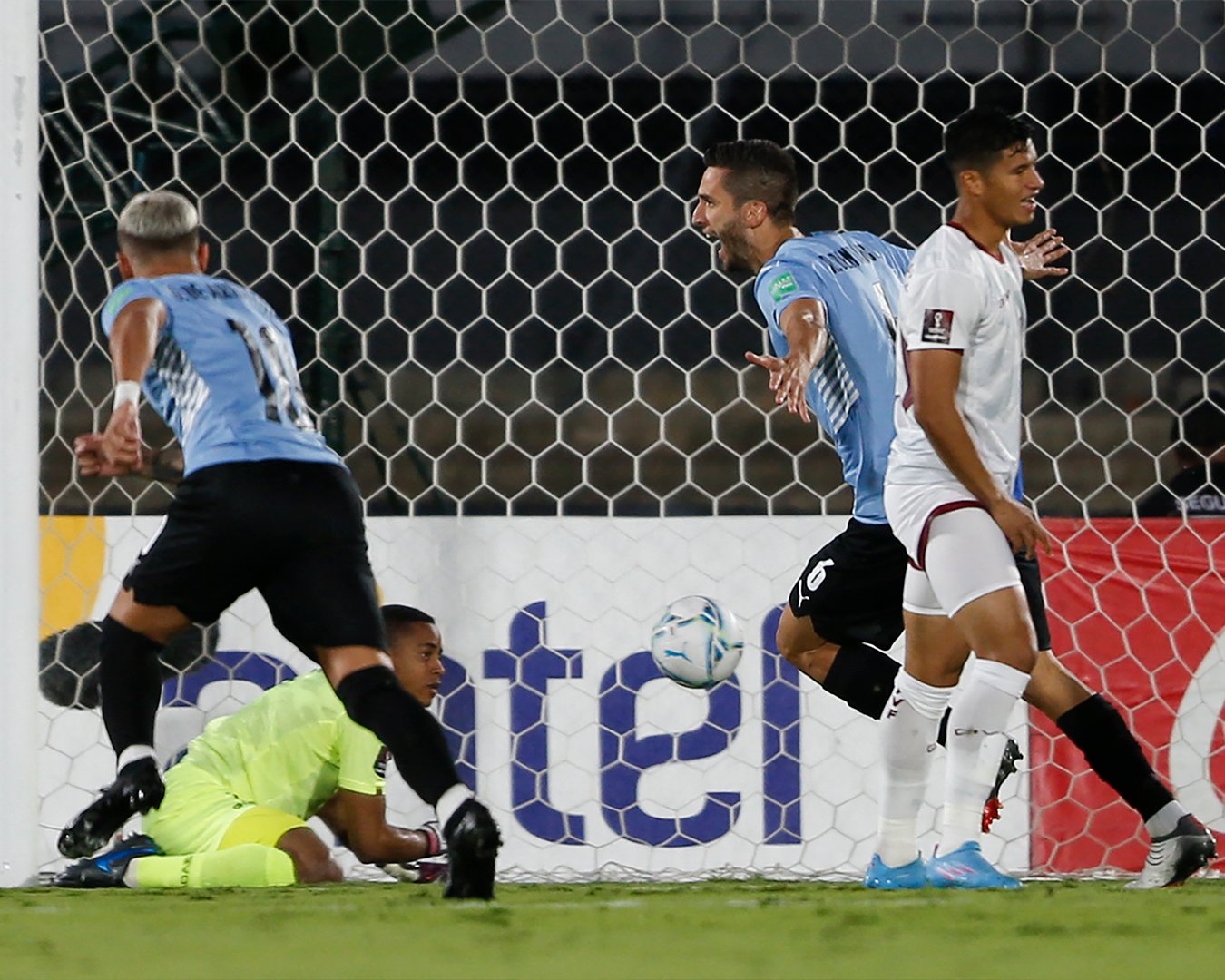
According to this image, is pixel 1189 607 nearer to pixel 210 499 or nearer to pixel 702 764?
pixel 702 764

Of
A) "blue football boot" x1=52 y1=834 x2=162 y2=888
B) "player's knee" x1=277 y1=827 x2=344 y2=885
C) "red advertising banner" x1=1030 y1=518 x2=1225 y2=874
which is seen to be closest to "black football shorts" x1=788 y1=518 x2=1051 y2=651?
"red advertising banner" x1=1030 y1=518 x2=1225 y2=874

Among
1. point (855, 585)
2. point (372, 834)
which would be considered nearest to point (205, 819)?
point (372, 834)

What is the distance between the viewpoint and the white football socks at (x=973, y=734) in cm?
324

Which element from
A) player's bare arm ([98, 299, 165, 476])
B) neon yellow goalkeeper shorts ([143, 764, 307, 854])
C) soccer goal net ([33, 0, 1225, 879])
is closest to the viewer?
player's bare arm ([98, 299, 165, 476])

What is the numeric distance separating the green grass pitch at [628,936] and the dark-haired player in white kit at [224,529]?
0.29 m

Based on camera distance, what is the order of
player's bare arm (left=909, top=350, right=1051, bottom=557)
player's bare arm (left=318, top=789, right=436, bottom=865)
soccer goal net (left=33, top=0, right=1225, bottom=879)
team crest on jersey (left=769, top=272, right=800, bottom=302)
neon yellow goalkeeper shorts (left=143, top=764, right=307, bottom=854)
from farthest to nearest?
soccer goal net (left=33, top=0, right=1225, bottom=879) < player's bare arm (left=318, top=789, right=436, bottom=865) < neon yellow goalkeeper shorts (left=143, top=764, right=307, bottom=854) < team crest on jersey (left=769, top=272, right=800, bottom=302) < player's bare arm (left=909, top=350, right=1051, bottom=557)

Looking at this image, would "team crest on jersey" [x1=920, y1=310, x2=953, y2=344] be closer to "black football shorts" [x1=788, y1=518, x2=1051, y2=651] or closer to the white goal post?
"black football shorts" [x1=788, y1=518, x2=1051, y2=651]

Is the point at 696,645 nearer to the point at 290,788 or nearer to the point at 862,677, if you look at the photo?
the point at 862,677

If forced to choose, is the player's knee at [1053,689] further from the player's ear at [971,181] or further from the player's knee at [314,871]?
the player's knee at [314,871]

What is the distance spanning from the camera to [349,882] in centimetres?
391

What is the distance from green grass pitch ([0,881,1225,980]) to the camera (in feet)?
6.78

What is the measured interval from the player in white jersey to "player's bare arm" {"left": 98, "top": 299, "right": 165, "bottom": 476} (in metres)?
1.34

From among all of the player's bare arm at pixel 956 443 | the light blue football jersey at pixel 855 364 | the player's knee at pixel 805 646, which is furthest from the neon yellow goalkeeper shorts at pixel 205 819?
the player's bare arm at pixel 956 443

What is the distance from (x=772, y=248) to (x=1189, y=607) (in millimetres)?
1338
